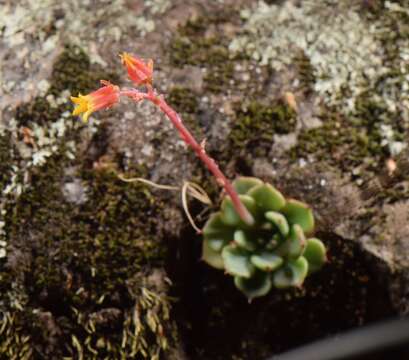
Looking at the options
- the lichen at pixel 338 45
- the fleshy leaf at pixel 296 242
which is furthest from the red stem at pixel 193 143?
the lichen at pixel 338 45

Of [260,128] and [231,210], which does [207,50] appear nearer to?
[260,128]

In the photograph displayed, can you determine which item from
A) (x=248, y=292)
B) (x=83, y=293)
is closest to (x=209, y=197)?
(x=248, y=292)

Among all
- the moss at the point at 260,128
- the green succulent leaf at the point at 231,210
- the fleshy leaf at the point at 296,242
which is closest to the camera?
the fleshy leaf at the point at 296,242

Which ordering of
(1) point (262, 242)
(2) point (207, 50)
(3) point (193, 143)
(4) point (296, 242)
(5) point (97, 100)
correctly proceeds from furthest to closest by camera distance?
(2) point (207, 50)
(1) point (262, 242)
(4) point (296, 242)
(3) point (193, 143)
(5) point (97, 100)

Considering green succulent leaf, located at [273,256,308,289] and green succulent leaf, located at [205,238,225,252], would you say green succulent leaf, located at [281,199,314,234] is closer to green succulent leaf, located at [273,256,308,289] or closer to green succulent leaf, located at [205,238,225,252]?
green succulent leaf, located at [273,256,308,289]

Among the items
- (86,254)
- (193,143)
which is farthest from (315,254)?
(86,254)

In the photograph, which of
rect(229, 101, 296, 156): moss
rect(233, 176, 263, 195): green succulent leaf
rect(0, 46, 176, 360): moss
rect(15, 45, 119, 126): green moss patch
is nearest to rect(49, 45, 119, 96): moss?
rect(15, 45, 119, 126): green moss patch

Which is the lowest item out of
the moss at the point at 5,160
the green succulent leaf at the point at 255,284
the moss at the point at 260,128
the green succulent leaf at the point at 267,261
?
the green succulent leaf at the point at 255,284

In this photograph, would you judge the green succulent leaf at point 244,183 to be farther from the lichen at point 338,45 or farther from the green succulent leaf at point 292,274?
the lichen at point 338,45
